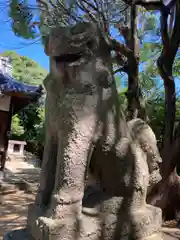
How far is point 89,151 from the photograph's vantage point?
184 cm

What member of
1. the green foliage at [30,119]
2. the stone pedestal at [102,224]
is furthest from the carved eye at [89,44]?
the green foliage at [30,119]

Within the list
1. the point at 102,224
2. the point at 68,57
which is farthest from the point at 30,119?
the point at 102,224

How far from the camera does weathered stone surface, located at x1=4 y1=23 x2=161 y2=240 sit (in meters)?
1.76

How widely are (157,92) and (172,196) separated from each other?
5.44m

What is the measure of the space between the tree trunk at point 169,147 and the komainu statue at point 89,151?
3.33 m

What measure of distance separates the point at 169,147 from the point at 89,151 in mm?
3824

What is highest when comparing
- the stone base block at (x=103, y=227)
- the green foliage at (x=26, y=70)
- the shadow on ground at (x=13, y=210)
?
the green foliage at (x=26, y=70)

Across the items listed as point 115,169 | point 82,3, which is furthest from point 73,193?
point 82,3

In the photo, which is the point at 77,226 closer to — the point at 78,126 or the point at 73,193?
the point at 73,193

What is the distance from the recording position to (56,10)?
632cm

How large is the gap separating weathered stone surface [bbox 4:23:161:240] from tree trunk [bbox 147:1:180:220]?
10.9ft

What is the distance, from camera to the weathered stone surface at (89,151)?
176 centimetres

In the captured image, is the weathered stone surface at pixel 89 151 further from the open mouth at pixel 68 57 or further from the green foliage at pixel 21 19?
the green foliage at pixel 21 19

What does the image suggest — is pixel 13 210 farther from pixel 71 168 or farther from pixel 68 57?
pixel 68 57
